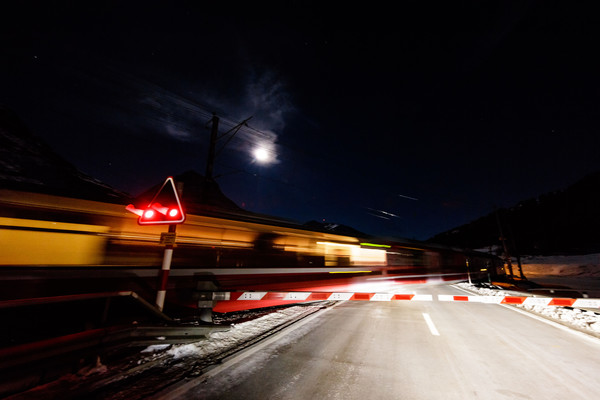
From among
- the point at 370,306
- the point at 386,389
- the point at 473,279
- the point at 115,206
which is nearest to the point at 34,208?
the point at 115,206

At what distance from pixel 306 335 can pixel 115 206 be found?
15.3 feet

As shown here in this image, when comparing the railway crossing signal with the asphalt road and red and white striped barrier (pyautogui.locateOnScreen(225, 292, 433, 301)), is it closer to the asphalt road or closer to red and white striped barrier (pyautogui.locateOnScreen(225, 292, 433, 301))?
red and white striped barrier (pyautogui.locateOnScreen(225, 292, 433, 301))

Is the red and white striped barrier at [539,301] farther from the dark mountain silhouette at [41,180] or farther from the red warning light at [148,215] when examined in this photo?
the dark mountain silhouette at [41,180]

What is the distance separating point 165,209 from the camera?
168 inches

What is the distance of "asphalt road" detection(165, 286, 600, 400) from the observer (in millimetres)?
2797

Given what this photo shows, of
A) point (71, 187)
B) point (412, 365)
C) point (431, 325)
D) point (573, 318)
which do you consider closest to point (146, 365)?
point (71, 187)

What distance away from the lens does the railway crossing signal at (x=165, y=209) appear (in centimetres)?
422

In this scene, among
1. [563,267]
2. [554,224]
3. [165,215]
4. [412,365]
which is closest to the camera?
[412,365]

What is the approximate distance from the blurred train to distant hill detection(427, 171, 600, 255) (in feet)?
198

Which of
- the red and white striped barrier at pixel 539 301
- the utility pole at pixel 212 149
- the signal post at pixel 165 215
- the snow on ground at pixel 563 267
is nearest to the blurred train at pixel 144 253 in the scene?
the signal post at pixel 165 215

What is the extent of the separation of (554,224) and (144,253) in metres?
107

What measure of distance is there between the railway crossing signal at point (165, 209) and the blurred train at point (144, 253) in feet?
1.18

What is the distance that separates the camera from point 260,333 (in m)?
4.88

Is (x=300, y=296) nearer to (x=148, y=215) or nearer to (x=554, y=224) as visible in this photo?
(x=148, y=215)
